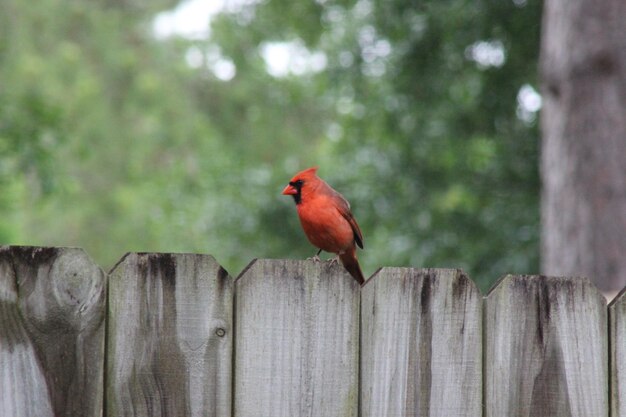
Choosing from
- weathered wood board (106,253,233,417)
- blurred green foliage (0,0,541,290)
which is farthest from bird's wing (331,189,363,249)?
blurred green foliage (0,0,541,290)

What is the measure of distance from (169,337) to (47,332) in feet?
0.89

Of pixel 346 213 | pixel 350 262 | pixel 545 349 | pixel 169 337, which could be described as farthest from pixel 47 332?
pixel 346 213

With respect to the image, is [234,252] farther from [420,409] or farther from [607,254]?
[420,409]

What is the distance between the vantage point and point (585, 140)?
647cm

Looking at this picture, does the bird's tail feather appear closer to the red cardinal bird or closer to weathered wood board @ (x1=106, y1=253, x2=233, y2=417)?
the red cardinal bird

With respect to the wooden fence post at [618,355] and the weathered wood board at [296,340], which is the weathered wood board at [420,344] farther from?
the wooden fence post at [618,355]

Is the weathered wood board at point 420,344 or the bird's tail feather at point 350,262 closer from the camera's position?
the weathered wood board at point 420,344

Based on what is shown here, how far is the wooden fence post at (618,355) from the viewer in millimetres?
2732

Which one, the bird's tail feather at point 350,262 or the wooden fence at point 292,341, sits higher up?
the bird's tail feather at point 350,262

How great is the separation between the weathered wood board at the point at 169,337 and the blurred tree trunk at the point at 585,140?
413 centimetres

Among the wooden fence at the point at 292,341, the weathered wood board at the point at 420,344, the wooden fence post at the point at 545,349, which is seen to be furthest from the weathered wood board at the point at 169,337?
the wooden fence post at the point at 545,349

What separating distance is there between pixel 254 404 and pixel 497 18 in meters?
9.56

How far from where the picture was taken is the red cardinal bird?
4.46 metres

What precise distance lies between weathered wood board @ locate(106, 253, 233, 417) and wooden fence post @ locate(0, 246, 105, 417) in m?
0.06
